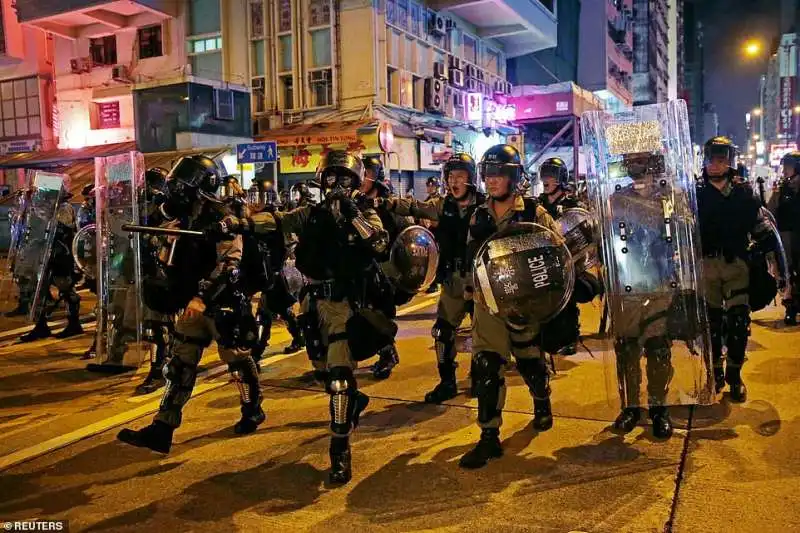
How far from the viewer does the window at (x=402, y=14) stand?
2164 cm

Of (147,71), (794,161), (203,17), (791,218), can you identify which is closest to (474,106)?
(203,17)

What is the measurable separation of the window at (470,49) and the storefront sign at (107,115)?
13.3 m

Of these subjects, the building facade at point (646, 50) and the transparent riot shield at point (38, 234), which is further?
the building facade at point (646, 50)

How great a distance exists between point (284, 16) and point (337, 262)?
19751 mm

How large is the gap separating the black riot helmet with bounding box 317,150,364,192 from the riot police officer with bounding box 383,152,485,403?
1.19m

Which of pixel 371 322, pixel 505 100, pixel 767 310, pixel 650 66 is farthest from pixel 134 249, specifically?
pixel 650 66

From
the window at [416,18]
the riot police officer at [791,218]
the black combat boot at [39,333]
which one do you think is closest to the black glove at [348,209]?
the riot police officer at [791,218]

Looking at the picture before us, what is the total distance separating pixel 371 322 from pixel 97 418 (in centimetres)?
258

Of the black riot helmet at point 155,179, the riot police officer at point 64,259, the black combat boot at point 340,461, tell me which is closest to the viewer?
the black combat boot at point 340,461

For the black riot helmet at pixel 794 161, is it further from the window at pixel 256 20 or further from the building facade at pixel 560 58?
the building facade at pixel 560 58

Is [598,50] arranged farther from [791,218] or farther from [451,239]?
[451,239]

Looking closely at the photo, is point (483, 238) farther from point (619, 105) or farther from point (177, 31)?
point (619, 105)

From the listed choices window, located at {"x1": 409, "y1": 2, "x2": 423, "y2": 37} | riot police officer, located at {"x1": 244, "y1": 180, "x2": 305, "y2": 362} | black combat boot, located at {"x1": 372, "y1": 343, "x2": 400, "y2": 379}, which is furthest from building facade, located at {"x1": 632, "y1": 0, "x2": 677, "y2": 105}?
black combat boot, located at {"x1": 372, "y1": 343, "x2": 400, "y2": 379}

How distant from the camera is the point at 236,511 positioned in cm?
355
